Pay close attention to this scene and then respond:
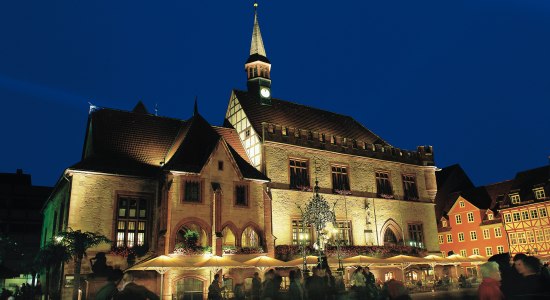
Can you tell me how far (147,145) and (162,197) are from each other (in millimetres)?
5753

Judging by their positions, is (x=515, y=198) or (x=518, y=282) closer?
(x=518, y=282)

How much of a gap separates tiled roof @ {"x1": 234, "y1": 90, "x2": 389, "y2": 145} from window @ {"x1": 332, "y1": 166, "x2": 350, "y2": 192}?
117 inches

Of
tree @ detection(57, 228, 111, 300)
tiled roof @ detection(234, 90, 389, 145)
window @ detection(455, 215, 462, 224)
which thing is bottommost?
tree @ detection(57, 228, 111, 300)

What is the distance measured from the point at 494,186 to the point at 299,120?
100ft

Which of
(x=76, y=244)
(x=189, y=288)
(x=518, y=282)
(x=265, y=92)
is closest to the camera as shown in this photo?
(x=518, y=282)

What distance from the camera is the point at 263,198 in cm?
3097

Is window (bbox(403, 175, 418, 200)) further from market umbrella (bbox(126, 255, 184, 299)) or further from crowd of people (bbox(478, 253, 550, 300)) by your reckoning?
crowd of people (bbox(478, 253, 550, 300))

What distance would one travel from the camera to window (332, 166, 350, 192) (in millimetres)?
36031

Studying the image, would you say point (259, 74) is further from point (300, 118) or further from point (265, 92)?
Answer: point (300, 118)

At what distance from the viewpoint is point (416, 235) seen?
39312 mm

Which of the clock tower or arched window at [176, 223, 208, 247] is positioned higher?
the clock tower

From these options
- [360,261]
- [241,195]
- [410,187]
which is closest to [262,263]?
[241,195]

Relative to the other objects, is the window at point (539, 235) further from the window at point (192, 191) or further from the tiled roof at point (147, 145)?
the window at point (192, 191)

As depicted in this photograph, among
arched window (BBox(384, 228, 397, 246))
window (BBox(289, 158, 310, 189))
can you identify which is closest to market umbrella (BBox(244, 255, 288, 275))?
window (BBox(289, 158, 310, 189))
